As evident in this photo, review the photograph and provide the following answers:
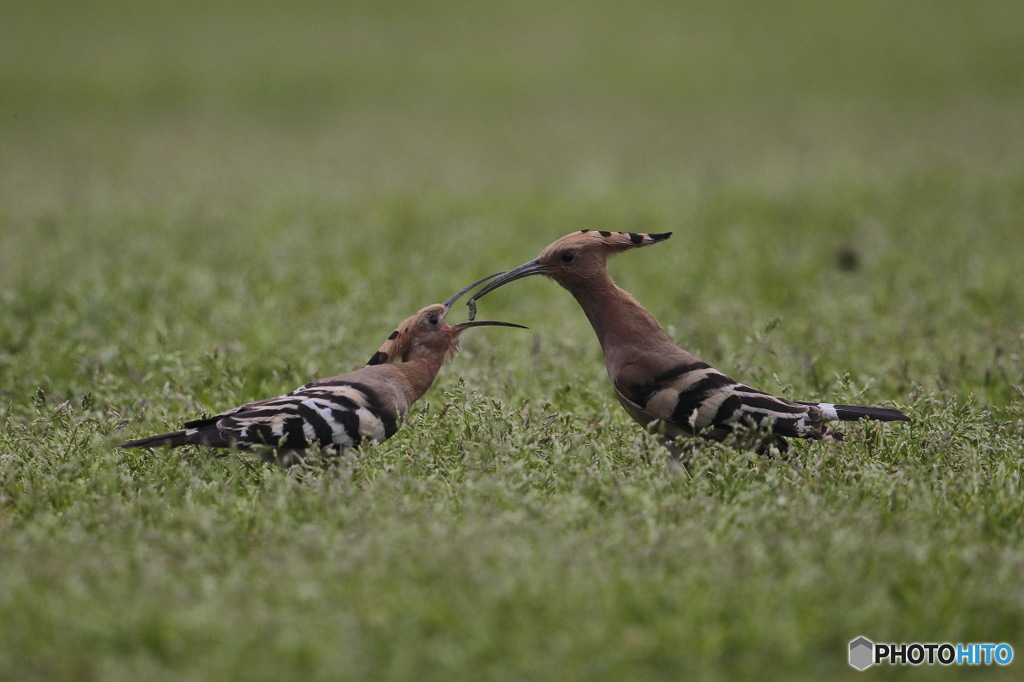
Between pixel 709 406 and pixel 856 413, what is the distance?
2.10 feet

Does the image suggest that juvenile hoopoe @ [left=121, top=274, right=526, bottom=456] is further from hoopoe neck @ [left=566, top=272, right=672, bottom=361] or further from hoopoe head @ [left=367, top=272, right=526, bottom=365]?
hoopoe neck @ [left=566, top=272, right=672, bottom=361]

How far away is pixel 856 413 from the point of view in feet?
15.2

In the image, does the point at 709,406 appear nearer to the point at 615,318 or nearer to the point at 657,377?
the point at 657,377

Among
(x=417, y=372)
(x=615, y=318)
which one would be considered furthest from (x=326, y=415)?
(x=615, y=318)

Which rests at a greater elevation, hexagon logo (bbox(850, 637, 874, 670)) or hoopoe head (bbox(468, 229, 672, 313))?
hoopoe head (bbox(468, 229, 672, 313))

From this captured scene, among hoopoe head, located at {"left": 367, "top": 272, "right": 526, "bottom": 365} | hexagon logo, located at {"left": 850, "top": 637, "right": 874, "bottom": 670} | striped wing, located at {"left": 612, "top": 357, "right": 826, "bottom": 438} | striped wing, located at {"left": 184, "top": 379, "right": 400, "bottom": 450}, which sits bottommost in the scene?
hexagon logo, located at {"left": 850, "top": 637, "right": 874, "bottom": 670}

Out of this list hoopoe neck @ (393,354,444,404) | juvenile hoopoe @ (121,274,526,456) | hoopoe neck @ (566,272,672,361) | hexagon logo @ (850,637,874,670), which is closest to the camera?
hexagon logo @ (850,637,874,670)

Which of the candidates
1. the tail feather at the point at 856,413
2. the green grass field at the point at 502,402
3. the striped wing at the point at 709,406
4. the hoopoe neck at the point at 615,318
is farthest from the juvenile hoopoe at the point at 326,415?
the tail feather at the point at 856,413

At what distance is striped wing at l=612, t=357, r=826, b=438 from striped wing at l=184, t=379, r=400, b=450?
1.12m

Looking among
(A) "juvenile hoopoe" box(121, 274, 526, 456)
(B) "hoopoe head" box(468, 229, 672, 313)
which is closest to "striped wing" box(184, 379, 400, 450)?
(A) "juvenile hoopoe" box(121, 274, 526, 456)

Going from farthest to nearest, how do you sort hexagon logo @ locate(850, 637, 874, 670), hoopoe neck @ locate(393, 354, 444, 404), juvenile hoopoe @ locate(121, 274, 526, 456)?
hoopoe neck @ locate(393, 354, 444, 404) < juvenile hoopoe @ locate(121, 274, 526, 456) < hexagon logo @ locate(850, 637, 874, 670)

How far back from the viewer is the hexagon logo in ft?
10.2

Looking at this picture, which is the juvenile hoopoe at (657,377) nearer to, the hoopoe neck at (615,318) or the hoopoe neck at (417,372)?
the hoopoe neck at (615,318)

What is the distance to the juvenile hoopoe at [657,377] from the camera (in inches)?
182
